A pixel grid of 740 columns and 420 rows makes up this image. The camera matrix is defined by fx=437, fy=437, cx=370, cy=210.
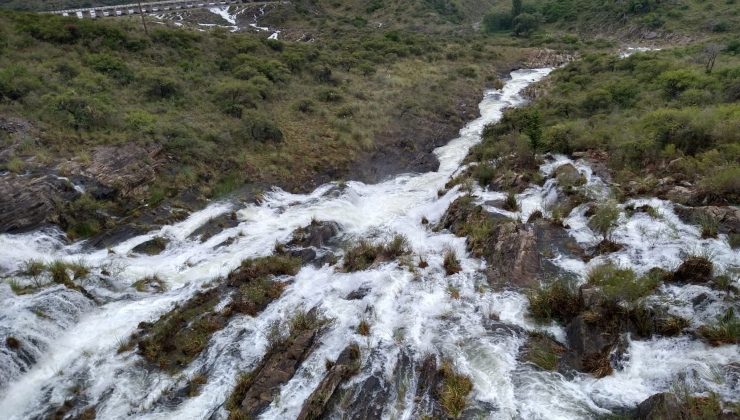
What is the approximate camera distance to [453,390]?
323 inches

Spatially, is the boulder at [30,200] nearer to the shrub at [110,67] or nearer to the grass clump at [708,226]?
the shrub at [110,67]

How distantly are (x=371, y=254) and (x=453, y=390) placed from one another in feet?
19.9

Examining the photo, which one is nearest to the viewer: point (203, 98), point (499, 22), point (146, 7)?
point (203, 98)

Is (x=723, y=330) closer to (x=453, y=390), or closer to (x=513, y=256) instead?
(x=513, y=256)

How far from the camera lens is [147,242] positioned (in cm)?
1492

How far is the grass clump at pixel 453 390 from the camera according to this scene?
7.87 m

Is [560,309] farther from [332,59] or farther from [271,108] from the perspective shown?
[332,59]

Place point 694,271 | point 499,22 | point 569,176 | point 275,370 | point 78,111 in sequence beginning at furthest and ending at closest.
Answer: point 499,22 < point 78,111 < point 569,176 < point 694,271 < point 275,370

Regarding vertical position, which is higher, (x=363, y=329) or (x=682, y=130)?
(x=682, y=130)

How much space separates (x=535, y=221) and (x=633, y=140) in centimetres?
626

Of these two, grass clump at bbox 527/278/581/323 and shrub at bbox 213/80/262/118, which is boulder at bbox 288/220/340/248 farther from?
shrub at bbox 213/80/262/118

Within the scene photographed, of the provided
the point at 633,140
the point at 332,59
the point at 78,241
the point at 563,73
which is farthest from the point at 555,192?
the point at 332,59

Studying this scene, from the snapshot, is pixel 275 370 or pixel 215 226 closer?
pixel 275 370

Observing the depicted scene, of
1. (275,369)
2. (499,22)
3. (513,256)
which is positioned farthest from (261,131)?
(499,22)
